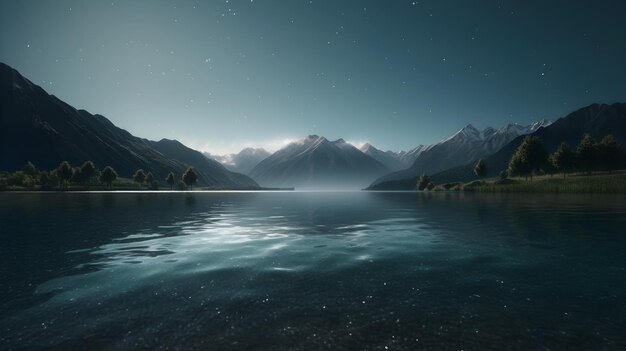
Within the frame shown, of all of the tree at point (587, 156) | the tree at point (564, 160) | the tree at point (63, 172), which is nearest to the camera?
the tree at point (587, 156)

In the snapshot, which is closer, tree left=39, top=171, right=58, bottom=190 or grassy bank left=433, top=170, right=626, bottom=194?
grassy bank left=433, top=170, right=626, bottom=194

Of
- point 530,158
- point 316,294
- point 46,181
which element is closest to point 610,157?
point 530,158

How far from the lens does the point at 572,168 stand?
129 meters

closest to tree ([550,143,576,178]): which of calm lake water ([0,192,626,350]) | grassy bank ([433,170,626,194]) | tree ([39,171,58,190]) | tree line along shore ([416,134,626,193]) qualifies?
tree line along shore ([416,134,626,193])

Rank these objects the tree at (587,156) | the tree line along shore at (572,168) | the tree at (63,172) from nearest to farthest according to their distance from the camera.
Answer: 1. the tree line along shore at (572,168)
2. the tree at (587,156)
3. the tree at (63,172)

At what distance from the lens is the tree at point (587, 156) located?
404 ft

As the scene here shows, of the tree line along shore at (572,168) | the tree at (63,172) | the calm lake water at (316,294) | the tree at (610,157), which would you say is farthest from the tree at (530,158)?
the tree at (63,172)

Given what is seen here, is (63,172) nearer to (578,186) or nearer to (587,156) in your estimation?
(578,186)

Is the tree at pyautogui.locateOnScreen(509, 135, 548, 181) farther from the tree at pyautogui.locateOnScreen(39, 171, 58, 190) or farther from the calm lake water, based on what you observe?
the tree at pyautogui.locateOnScreen(39, 171, 58, 190)

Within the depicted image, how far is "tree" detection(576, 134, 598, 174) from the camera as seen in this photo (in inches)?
4850

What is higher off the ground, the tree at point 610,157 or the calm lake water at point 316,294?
the tree at point 610,157

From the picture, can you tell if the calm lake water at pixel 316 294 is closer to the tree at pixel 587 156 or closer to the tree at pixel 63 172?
the tree at pixel 587 156

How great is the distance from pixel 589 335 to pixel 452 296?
3.87 meters

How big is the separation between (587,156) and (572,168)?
735cm
